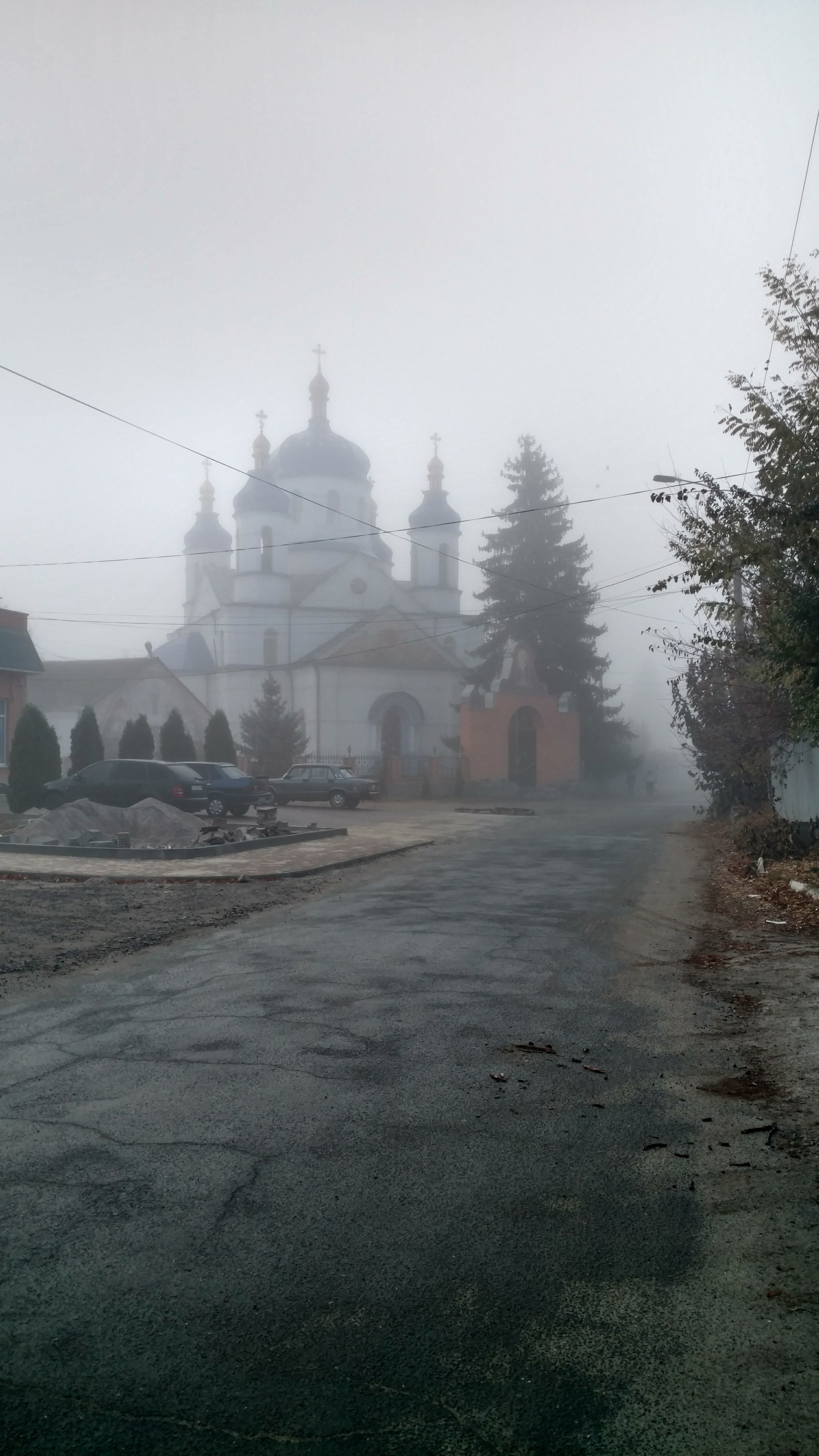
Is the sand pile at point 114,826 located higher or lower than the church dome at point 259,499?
lower

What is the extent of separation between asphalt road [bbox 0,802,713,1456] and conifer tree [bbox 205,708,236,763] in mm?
29373

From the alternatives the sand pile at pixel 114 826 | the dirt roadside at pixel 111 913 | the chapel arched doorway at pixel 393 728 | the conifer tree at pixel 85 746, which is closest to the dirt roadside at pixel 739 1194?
the dirt roadside at pixel 111 913

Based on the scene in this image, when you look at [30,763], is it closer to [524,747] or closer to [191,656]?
[524,747]

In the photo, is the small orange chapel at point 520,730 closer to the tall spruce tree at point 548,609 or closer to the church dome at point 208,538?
the tall spruce tree at point 548,609

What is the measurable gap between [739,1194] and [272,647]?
180 feet

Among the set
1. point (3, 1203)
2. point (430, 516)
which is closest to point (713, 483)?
point (3, 1203)

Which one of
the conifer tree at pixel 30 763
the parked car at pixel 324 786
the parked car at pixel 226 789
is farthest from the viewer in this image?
the parked car at pixel 324 786

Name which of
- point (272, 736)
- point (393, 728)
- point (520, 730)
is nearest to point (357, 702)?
point (393, 728)

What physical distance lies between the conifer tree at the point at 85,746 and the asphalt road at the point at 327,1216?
2562cm

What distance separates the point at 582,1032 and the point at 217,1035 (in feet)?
7.27

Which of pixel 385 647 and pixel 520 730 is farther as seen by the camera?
pixel 385 647

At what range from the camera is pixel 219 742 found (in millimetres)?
37125

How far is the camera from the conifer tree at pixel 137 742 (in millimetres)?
33531

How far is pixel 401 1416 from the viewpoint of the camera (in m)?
2.75
